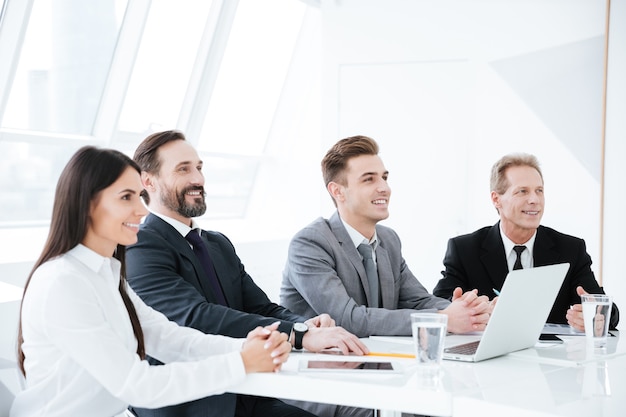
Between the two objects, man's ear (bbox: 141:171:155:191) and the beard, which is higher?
man's ear (bbox: 141:171:155:191)

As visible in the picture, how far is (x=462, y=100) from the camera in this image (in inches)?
213

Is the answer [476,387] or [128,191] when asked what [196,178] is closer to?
[128,191]

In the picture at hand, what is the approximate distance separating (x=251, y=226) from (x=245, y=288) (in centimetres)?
421

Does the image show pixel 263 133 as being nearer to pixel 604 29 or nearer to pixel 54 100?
pixel 54 100

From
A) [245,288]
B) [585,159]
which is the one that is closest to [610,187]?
[585,159]

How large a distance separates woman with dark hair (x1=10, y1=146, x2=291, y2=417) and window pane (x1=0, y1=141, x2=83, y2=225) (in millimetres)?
3051

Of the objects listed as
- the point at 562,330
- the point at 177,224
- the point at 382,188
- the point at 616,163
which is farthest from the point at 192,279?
the point at 616,163

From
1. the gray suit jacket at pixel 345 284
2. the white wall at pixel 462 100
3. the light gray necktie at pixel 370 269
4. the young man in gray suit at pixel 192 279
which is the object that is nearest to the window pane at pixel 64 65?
the white wall at pixel 462 100

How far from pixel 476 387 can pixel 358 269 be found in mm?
1134

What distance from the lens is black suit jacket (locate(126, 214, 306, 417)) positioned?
2162 millimetres

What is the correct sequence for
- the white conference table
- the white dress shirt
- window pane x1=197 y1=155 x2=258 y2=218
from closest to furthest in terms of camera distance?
1. the white conference table
2. the white dress shirt
3. window pane x1=197 y1=155 x2=258 y2=218

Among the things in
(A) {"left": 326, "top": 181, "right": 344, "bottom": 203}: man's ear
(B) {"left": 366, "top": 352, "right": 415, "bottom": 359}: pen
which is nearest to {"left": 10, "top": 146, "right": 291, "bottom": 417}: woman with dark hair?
(B) {"left": 366, "top": 352, "right": 415, "bottom": 359}: pen

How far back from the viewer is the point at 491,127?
5270 mm

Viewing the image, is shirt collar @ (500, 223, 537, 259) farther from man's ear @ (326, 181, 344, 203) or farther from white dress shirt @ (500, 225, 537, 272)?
man's ear @ (326, 181, 344, 203)
